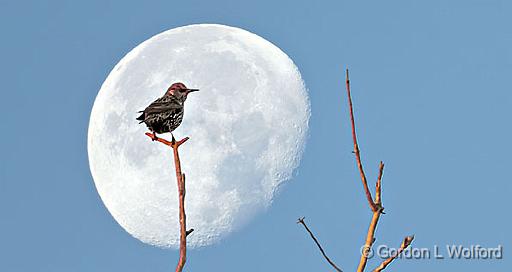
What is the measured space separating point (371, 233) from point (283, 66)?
14.4 m

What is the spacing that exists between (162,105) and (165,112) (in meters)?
0.10

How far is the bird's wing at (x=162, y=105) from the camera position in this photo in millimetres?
6504

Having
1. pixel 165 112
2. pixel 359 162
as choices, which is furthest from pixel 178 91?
pixel 359 162

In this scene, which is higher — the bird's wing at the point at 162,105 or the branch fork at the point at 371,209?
the bird's wing at the point at 162,105

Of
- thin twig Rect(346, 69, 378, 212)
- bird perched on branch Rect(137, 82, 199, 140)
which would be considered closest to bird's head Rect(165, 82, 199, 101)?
bird perched on branch Rect(137, 82, 199, 140)

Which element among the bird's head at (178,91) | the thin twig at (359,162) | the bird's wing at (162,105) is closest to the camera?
the thin twig at (359,162)

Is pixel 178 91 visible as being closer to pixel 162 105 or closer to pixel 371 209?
pixel 162 105

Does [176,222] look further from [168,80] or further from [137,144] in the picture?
[168,80]

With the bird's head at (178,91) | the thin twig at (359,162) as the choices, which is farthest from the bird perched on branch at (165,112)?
the thin twig at (359,162)

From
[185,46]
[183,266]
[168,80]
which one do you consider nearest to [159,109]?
[183,266]

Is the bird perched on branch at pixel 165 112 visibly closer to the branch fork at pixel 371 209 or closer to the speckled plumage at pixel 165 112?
the speckled plumage at pixel 165 112

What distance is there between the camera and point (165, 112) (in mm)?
6664

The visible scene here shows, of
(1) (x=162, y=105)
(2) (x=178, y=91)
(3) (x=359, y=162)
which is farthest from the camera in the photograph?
(2) (x=178, y=91)

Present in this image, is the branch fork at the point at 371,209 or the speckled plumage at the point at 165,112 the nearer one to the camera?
the branch fork at the point at 371,209
